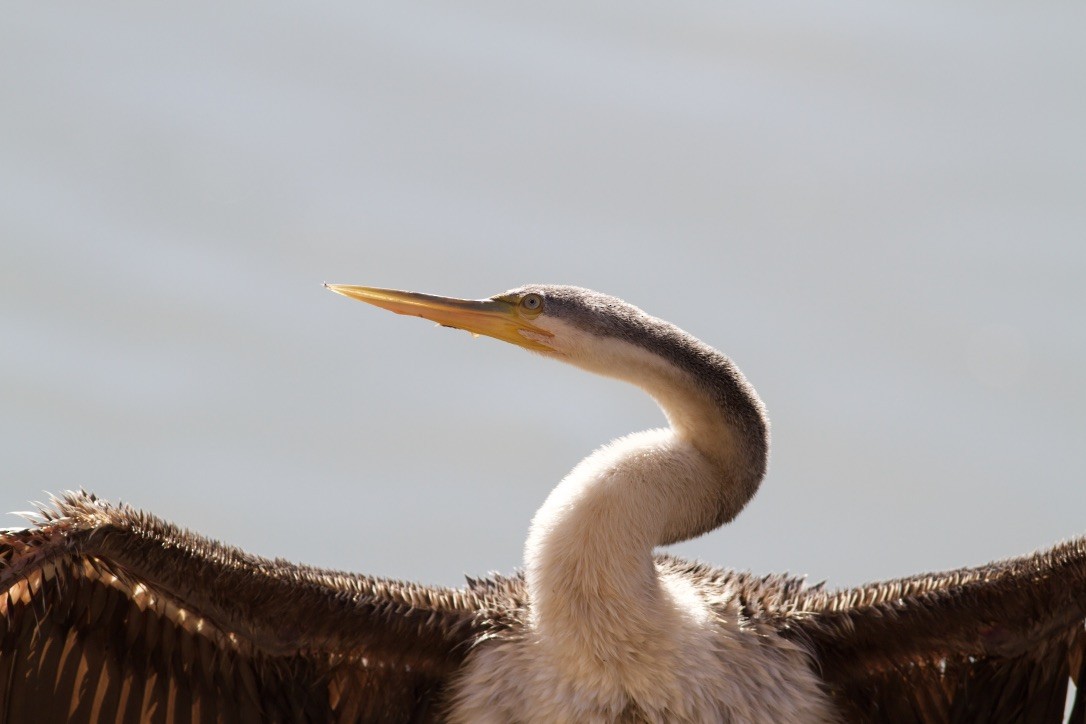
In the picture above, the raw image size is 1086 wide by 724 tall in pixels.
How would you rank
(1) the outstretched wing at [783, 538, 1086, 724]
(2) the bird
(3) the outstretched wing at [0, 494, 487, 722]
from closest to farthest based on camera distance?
1. (3) the outstretched wing at [0, 494, 487, 722]
2. (2) the bird
3. (1) the outstretched wing at [783, 538, 1086, 724]

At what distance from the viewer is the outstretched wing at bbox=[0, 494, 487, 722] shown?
6.18 m

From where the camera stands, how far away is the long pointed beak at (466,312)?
666 cm

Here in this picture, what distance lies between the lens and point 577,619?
6.30 meters

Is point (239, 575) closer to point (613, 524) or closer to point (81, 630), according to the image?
point (81, 630)

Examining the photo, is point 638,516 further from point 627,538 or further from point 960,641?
point 960,641

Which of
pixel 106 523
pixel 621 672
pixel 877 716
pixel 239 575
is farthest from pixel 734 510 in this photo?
pixel 106 523

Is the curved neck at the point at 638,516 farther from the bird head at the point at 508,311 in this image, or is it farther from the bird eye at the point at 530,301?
the bird eye at the point at 530,301

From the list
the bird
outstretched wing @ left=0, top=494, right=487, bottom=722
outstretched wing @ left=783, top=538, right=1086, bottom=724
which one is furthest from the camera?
outstretched wing @ left=783, top=538, right=1086, bottom=724

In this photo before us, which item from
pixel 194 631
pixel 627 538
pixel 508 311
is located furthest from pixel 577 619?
pixel 194 631

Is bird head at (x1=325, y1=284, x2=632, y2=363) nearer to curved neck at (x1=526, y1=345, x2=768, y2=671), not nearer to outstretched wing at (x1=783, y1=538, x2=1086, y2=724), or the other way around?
curved neck at (x1=526, y1=345, x2=768, y2=671)

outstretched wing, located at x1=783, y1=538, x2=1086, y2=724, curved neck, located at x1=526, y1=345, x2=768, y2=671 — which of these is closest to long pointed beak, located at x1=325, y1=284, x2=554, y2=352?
curved neck, located at x1=526, y1=345, x2=768, y2=671

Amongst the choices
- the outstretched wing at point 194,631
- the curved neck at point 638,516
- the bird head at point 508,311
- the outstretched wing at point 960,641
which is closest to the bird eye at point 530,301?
the bird head at point 508,311

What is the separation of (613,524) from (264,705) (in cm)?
156

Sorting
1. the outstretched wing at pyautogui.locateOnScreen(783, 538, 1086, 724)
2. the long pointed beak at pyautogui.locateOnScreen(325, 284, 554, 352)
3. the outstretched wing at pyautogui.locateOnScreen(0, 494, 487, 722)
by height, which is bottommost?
the outstretched wing at pyautogui.locateOnScreen(0, 494, 487, 722)
